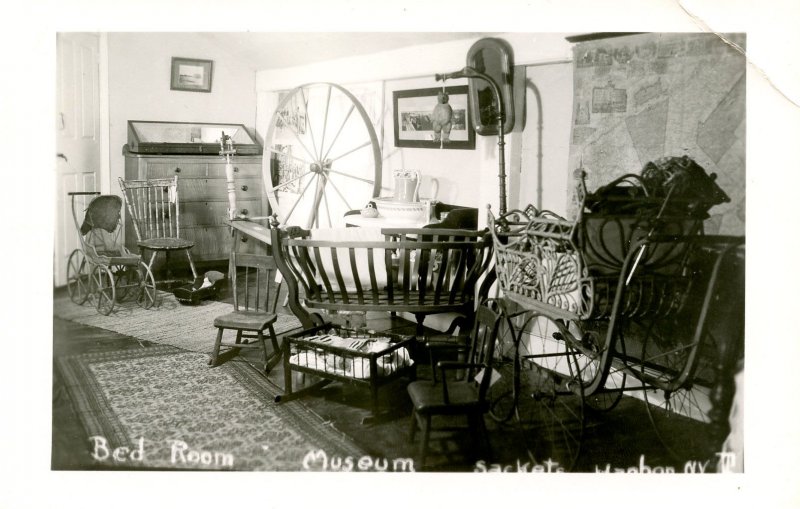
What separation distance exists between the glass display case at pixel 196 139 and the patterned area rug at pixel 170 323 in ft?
2.92

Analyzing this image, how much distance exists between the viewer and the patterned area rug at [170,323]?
3072 millimetres

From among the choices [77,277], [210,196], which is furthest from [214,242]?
[77,277]

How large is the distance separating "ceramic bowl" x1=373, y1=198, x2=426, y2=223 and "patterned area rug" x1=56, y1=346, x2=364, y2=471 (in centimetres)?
115

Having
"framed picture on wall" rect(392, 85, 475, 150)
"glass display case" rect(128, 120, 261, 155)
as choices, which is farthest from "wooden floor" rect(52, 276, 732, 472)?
"framed picture on wall" rect(392, 85, 475, 150)

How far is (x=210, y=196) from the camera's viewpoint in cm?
477

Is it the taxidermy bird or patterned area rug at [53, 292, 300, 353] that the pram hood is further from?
the taxidermy bird

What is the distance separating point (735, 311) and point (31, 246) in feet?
7.28

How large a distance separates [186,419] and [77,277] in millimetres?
743

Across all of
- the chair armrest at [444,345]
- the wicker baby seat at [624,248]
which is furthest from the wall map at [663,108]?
the chair armrest at [444,345]

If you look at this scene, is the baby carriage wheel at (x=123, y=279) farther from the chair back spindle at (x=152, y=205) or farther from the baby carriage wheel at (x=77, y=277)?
the baby carriage wheel at (x=77, y=277)

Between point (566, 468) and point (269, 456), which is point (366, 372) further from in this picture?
point (566, 468)

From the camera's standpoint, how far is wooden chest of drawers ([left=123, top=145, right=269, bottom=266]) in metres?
4.31

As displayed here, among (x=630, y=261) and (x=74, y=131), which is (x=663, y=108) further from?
(x=74, y=131)
